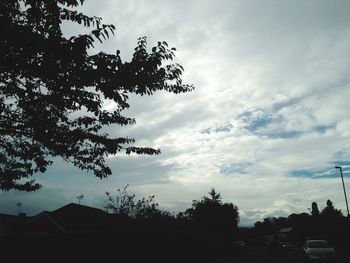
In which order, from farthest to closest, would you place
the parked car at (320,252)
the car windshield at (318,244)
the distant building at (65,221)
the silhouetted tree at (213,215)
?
the silhouetted tree at (213,215), the distant building at (65,221), the car windshield at (318,244), the parked car at (320,252)

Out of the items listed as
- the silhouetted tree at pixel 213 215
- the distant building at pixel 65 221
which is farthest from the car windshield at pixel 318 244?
the silhouetted tree at pixel 213 215

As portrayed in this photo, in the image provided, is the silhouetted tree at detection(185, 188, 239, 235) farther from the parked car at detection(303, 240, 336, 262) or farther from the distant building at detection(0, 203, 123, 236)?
the parked car at detection(303, 240, 336, 262)

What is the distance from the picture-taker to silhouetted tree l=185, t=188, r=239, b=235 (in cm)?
5788

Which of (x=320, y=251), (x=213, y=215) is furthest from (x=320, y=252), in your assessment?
(x=213, y=215)

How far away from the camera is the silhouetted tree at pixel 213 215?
57884mm

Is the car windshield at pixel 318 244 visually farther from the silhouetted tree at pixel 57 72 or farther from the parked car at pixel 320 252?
the silhouetted tree at pixel 57 72

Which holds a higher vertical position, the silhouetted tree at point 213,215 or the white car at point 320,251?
the silhouetted tree at point 213,215

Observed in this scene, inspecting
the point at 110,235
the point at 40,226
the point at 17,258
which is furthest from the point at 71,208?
the point at 17,258

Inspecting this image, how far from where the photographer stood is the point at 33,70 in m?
5.04

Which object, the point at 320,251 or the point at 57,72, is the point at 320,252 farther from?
the point at 57,72

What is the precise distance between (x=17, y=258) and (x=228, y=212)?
5508 cm

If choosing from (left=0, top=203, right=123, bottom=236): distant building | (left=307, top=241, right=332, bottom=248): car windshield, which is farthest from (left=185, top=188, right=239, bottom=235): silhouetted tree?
(left=307, top=241, right=332, bottom=248): car windshield

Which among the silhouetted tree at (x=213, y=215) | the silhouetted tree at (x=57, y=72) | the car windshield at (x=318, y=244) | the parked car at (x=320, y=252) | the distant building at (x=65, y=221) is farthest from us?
the silhouetted tree at (x=213, y=215)

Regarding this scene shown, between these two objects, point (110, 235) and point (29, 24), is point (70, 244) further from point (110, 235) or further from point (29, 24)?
point (29, 24)
